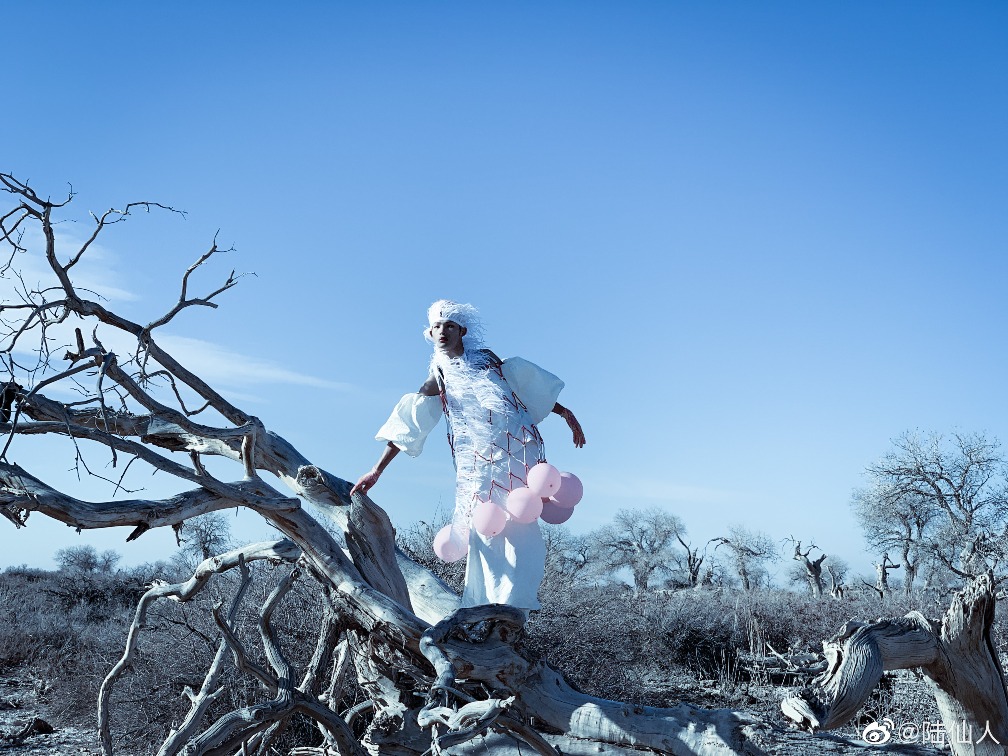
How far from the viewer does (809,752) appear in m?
5.51

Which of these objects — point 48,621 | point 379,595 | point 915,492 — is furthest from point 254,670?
point 915,492

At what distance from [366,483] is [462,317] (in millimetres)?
1149

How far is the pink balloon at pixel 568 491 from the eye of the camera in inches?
205

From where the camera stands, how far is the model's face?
547cm

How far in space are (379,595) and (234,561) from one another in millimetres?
970

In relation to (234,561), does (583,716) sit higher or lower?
lower

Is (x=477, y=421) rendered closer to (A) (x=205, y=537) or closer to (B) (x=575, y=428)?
(B) (x=575, y=428)

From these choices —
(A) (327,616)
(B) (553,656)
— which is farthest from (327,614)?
(B) (553,656)

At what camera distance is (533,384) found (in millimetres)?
5523

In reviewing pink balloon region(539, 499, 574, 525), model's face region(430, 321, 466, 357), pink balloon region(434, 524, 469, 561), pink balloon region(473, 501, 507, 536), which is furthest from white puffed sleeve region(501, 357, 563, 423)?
pink balloon region(434, 524, 469, 561)

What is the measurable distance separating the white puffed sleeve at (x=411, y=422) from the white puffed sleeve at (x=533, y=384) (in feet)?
1.61

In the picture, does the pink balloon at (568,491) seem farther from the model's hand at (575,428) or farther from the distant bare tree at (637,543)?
the distant bare tree at (637,543)

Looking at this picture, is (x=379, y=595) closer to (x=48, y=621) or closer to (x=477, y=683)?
(x=477, y=683)

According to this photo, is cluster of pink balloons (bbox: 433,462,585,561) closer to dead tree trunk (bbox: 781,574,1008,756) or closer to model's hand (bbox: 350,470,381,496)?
model's hand (bbox: 350,470,381,496)
